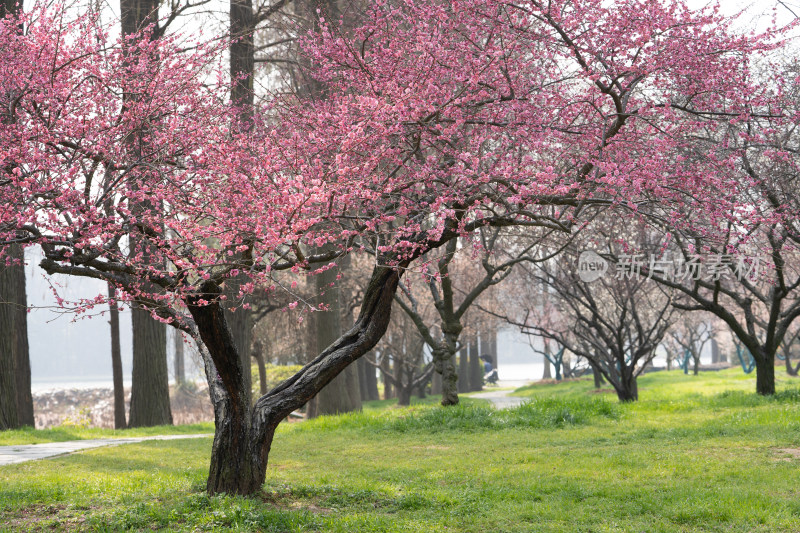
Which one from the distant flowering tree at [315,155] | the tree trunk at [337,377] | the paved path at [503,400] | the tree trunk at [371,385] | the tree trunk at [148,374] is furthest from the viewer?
the tree trunk at [371,385]

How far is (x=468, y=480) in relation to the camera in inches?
318

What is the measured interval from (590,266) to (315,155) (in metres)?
9.53

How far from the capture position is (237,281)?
11906 millimetres

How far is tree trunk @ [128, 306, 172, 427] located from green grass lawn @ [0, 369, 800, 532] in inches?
164

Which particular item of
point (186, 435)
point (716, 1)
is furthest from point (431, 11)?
point (186, 435)

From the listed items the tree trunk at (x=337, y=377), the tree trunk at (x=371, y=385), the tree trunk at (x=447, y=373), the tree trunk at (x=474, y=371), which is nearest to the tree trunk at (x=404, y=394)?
the tree trunk at (x=371, y=385)

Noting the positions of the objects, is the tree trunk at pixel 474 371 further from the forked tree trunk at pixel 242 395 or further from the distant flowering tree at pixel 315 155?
the forked tree trunk at pixel 242 395

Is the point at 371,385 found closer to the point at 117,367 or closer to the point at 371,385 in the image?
the point at 371,385

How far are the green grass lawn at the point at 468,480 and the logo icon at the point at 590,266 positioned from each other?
3.49 metres

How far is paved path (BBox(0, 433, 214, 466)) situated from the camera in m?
10.8

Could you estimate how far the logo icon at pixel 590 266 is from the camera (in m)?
15.0

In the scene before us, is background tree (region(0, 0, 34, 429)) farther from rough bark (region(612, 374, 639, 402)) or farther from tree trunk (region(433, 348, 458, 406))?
rough bark (region(612, 374, 639, 402))

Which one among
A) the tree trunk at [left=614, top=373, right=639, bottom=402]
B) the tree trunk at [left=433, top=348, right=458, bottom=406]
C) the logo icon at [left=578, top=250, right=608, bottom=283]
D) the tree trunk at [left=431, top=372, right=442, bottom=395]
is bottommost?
the tree trunk at [left=431, top=372, right=442, bottom=395]

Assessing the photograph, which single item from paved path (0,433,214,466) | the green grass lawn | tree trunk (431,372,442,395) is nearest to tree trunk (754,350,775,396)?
the green grass lawn
